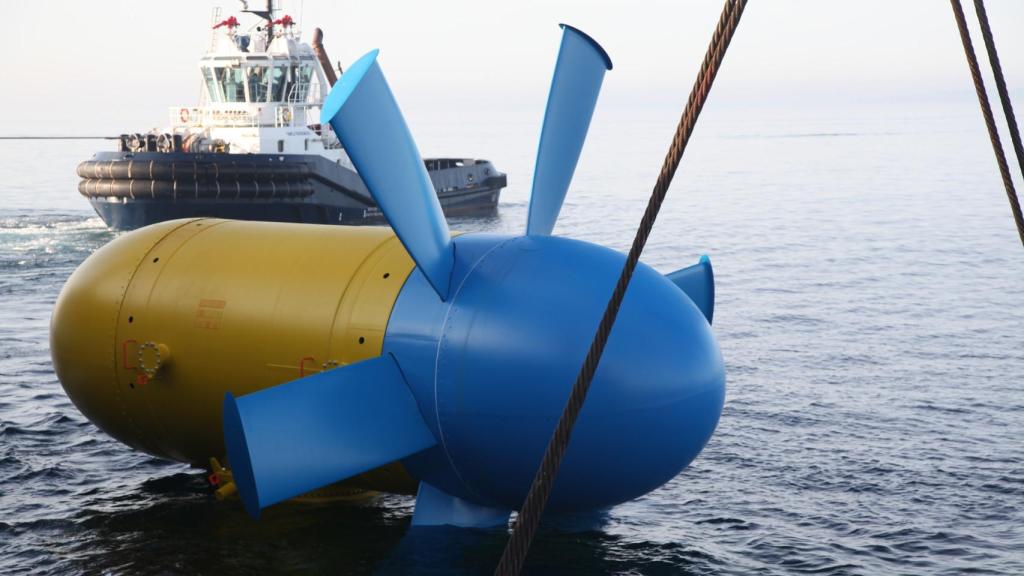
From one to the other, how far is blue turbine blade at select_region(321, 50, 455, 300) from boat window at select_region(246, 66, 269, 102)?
2929 centimetres

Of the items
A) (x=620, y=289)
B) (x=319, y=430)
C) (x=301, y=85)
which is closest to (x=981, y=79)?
(x=620, y=289)

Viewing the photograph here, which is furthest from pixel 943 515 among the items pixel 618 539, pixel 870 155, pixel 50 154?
Result: pixel 50 154

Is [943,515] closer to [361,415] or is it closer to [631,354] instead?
[631,354]

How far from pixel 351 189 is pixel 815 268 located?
45.0 feet

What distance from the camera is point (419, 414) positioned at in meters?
8.18

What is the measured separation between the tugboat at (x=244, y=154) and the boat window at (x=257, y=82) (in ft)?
0.10

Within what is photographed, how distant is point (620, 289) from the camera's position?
21.4 ft

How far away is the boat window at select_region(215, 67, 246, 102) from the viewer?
36000 mm

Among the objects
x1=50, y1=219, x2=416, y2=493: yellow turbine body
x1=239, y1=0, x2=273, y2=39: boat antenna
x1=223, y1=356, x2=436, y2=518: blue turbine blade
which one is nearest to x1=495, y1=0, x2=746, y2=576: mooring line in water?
x1=223, y1=356, x2=436, y2=518: blue turbine blade

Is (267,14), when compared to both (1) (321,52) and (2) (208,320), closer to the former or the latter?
(1) (321,52)

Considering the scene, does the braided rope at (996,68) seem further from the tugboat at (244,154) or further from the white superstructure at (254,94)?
the white superstructure at (254,94)

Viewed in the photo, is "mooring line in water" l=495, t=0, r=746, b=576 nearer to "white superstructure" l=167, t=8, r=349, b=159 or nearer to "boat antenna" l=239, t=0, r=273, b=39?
"white superstructure" l=167, t=8, r=349, b=159

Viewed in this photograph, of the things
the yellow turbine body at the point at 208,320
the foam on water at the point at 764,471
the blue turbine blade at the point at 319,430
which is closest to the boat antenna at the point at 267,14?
the foam on water at the point at 764,471

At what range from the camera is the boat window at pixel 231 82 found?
36000mm
